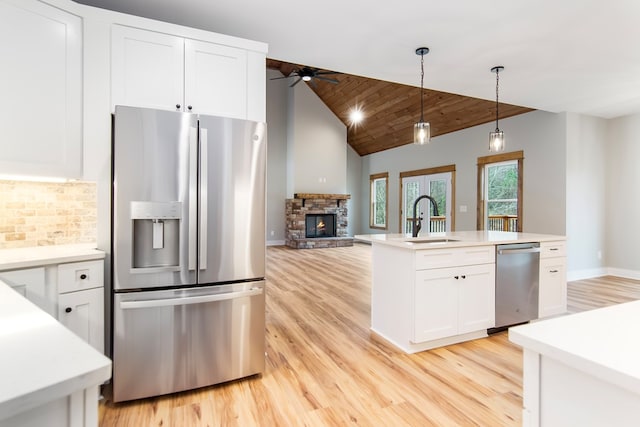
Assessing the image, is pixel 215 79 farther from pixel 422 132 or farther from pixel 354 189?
pixel 354 189

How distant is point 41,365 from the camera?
0.59 metres

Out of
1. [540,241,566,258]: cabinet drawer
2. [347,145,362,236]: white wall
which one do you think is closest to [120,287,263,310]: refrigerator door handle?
[540,241,566,258]: cabinet drawer

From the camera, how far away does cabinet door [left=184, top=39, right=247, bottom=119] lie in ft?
7.26

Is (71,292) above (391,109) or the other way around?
the other way around

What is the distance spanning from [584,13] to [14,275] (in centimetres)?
405

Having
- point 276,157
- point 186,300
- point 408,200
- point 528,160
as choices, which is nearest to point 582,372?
point 186,300

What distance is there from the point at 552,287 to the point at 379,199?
6.72 metres

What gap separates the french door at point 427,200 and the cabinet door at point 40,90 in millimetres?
6864

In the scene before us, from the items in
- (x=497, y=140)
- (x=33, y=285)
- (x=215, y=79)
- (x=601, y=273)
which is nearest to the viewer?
(x=33, y=285)

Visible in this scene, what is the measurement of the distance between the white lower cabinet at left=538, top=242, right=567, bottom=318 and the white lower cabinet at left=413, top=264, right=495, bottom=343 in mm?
726

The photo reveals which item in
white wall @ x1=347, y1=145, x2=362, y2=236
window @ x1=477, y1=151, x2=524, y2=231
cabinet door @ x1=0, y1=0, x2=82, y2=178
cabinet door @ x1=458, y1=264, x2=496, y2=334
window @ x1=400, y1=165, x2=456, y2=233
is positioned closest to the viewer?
cabinet door @ x1=0, y1=0, x2=82, y2=178

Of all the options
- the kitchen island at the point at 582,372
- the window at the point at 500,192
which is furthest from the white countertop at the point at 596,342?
the window at the point at 500,192

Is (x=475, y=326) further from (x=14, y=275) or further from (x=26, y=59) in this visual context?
(x=26, y=59)

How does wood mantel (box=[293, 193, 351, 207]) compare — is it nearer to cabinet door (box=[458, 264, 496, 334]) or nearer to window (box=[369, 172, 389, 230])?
window (box=[369, 172, 389, 230])
